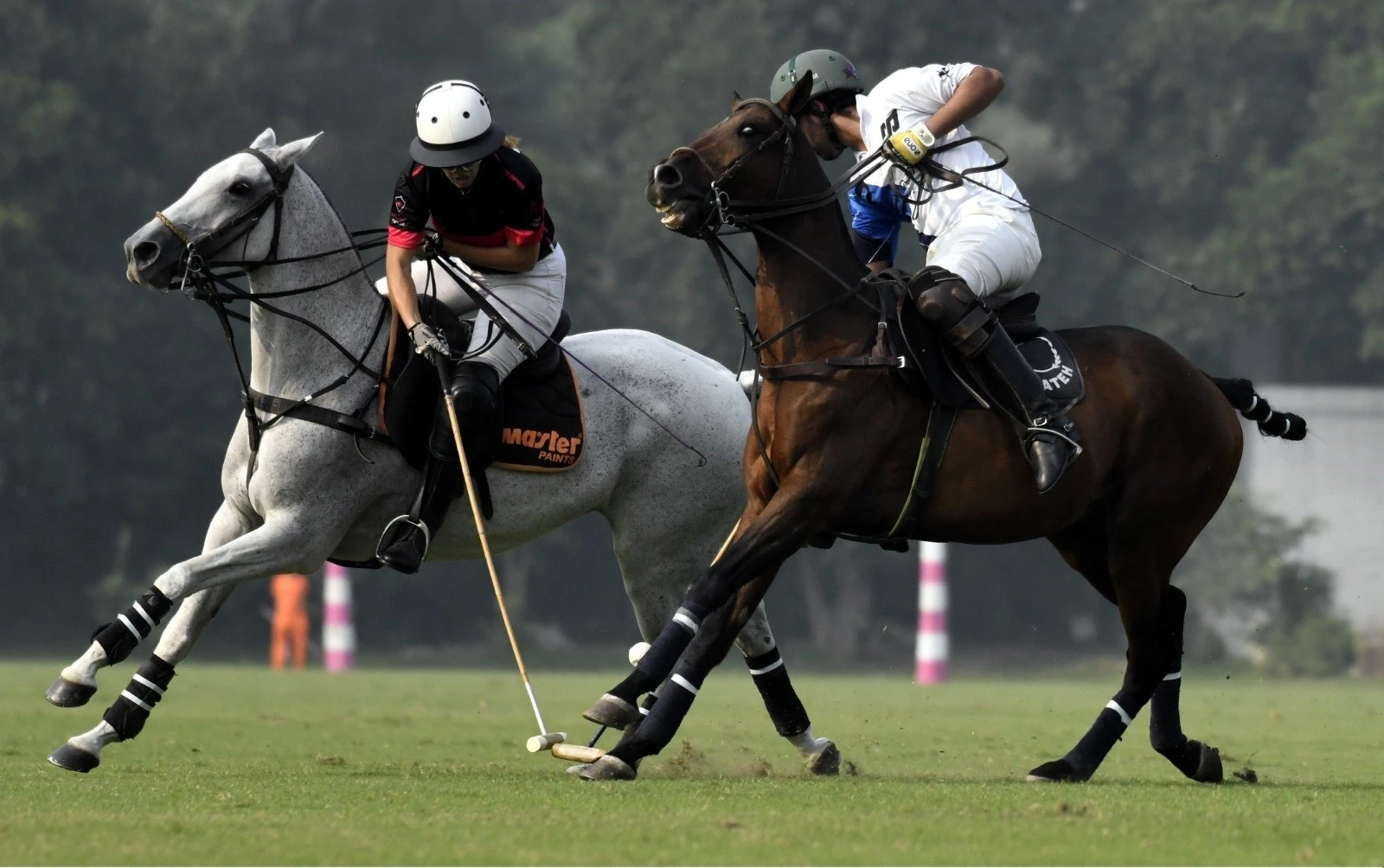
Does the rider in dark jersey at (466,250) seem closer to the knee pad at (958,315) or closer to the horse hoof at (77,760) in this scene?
the horse hoof at (77,760)

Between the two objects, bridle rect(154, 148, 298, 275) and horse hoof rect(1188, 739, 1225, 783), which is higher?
bridle rect(154, 148, 298, 275)

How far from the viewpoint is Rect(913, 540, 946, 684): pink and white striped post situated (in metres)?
22.2

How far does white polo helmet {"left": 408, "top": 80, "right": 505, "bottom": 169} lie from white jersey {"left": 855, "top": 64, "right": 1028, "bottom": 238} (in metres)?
1.63

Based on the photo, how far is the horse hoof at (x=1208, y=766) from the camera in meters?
10.4

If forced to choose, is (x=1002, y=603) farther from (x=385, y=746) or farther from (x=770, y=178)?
(x=770, y=178)

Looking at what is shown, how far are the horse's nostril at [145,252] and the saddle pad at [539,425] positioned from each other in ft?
5.17

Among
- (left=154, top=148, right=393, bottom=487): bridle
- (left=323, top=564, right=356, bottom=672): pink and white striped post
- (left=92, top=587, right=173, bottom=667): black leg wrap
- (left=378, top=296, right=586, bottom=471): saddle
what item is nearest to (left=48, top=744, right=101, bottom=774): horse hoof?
(left=92, top=587, right=173, bottom=667): black leg wrap

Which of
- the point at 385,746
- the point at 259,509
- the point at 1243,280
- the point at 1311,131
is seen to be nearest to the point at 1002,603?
the point at 1243,280

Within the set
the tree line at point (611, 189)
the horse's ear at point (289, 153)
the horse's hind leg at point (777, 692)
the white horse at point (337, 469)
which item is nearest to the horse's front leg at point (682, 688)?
the horse's hind leg at point (777, 692)

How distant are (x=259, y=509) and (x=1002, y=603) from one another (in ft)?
96.9

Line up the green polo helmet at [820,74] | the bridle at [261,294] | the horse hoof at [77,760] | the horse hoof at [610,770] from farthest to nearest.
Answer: the green polo helmet at [820,74], the bridle at [261,294], the horse hoof at [77,760], the horse hoof at [610,770]

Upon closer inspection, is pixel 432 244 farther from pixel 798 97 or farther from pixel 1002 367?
pixel 1002 367

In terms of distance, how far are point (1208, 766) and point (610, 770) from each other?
271cm

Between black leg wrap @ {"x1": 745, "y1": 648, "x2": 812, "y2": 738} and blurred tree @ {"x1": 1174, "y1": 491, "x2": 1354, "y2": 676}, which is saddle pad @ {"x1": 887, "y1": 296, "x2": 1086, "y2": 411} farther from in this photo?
blurred tree @ {"x1": 1174, "y1": 491, "x2": 1354, "y2": 676}
